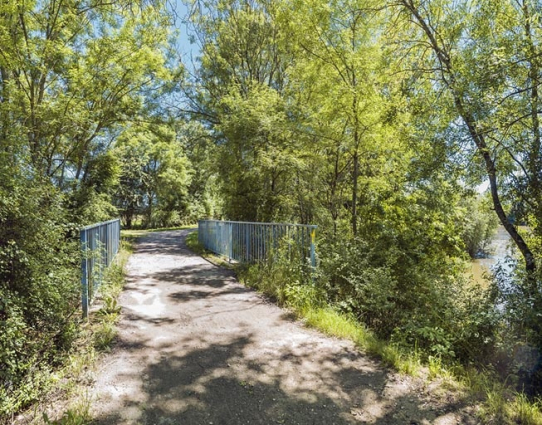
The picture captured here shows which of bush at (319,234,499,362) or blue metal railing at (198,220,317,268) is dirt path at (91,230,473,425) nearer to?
bush at (319,234,499,362)

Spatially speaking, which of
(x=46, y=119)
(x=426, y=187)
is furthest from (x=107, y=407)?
(x=46, y=119)

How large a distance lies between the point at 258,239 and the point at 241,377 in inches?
187

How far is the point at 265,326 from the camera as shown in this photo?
472 centimetres

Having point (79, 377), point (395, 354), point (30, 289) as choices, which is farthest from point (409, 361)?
point (30, 289)

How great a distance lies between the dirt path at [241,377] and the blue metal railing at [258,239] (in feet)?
5.08

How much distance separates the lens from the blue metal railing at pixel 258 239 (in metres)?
6.42

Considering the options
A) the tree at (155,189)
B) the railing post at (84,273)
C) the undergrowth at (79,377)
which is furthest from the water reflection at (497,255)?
the tree at (155,189)

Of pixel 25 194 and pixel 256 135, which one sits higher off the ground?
pixel 256 135

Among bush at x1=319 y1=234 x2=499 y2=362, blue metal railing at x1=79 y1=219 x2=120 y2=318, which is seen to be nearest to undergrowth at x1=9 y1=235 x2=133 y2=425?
blue metal railing at x1=79 y1=219 x2=120 y2=318

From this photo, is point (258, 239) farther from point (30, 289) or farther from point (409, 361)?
point (30, 289)

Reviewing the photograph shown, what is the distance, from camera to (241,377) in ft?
10.8

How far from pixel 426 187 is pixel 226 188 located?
7319 millimetres

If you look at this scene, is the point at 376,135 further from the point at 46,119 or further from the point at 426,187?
the point at 46,119

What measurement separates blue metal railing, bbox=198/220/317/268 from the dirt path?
1547 mm
